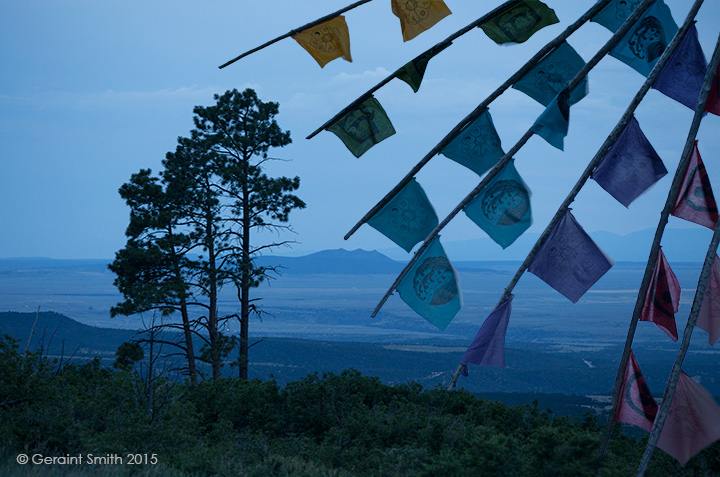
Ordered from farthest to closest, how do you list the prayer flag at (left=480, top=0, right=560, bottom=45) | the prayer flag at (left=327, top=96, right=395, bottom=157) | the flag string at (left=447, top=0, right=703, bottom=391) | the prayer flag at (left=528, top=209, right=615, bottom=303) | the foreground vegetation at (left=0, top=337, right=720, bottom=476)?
the prayer flag at (left=327, top=96, right=395, bottom=157) < the prayer flag at (left=480, top=0, right=560, bottom=45) < the prayer flag at (left=528, top=209, right=615, bottom=303) < the flag string at (left=447, top=0, right=703, bottom=391) < the foreground vegetation at (left=0, top=337, right=720, bottom=476)

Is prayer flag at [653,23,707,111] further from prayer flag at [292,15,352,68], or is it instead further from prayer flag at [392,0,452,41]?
prayer flag at [292,15,352,68]

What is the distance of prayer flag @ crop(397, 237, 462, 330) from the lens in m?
9.33

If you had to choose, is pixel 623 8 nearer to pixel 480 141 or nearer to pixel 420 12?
pixel 480 141

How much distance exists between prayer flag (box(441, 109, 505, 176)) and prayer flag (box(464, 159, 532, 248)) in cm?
33

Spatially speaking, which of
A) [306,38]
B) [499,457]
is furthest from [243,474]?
[306,38]

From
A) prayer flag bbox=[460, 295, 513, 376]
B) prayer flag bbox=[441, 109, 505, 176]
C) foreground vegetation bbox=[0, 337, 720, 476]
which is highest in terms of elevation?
prayer flag bbox=[441, 109, 505, 176]

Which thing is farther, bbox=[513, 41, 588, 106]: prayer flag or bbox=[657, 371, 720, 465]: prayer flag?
bbox=[513, 41, 588, 106]: prayer flag

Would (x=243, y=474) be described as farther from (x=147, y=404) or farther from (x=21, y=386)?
(x=21, y=386)

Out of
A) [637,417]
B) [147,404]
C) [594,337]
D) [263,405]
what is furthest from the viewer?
[594,337]

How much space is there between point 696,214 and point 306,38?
537 cm

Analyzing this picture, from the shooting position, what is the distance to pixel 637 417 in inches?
328

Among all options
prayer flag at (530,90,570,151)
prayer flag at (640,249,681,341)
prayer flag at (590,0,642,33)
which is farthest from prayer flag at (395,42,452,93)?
prayer flag at (640,249,681,341)

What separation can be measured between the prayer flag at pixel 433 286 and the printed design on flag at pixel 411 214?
14.8 inches

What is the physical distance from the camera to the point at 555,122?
29.8 ft
